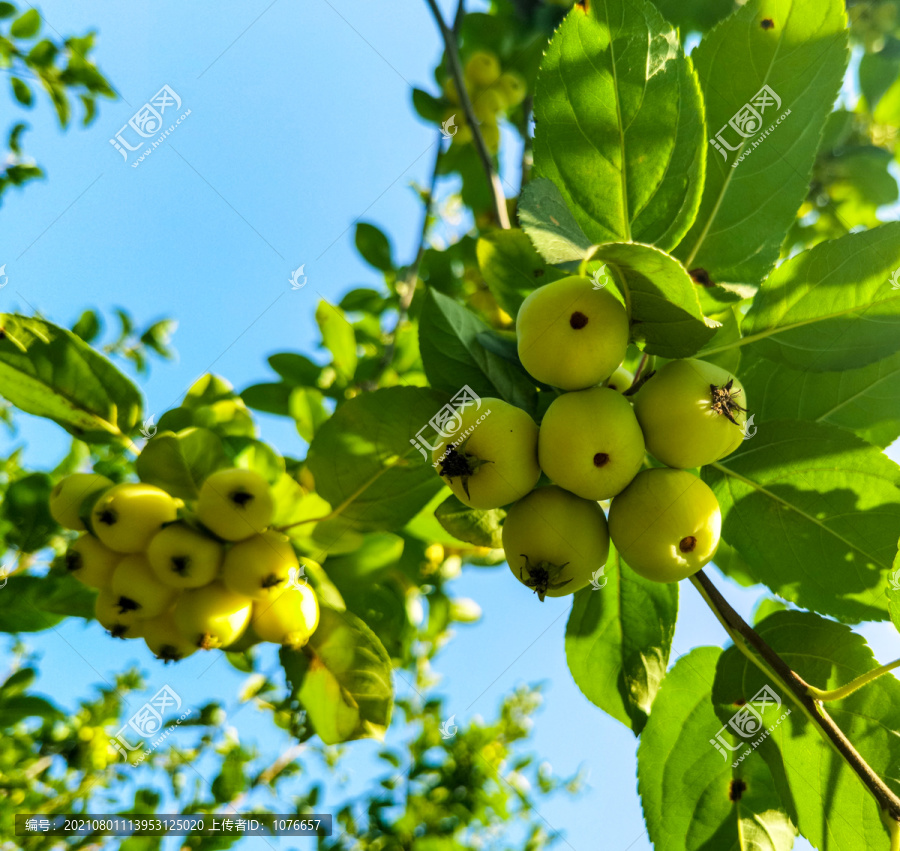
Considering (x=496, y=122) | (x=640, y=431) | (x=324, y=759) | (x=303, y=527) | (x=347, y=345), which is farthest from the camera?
(x=324, y=759)

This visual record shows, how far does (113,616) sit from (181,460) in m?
0.39

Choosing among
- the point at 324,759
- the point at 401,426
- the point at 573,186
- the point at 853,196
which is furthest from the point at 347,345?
the point at 324,759

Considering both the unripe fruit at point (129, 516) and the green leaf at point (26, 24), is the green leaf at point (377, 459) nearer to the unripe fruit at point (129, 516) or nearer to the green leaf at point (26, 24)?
the unripe fruit at point (129, 516)

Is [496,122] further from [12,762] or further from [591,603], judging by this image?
[12,762]

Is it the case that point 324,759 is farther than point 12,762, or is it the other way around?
point 324,759

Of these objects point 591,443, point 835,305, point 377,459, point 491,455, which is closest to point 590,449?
point 591,443

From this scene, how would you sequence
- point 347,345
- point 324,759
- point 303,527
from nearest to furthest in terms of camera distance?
1. point 303,527
2. point 347,345
3. point 324,759

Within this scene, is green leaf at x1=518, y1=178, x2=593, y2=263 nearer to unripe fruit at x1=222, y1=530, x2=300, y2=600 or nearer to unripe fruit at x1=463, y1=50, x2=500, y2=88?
unripe fruit at x1=222, y1=530, x2=300, y2=600

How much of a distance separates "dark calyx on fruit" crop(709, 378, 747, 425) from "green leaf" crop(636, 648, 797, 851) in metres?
0.82

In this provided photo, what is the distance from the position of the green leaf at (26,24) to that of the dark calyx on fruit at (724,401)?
13.0ft

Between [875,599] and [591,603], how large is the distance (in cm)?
61

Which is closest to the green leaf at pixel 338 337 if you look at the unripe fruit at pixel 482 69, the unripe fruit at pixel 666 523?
the unripe fruit at pixel 666 523

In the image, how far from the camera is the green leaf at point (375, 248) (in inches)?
122

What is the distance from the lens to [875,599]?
1.41 meters
